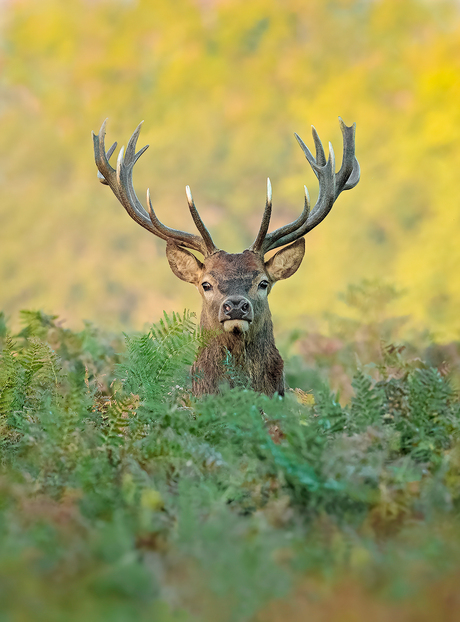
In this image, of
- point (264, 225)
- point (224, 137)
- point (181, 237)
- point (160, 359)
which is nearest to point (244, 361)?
point (264, 225)

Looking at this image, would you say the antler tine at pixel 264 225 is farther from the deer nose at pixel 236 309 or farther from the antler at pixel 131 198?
the deer nose at pixel 236 309

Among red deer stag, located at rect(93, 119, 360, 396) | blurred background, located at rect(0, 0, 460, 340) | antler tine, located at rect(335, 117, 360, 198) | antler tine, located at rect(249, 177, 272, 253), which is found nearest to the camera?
red deer stag, located at rect(93, 119, 360, 396)

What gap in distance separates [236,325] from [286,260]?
1318 mm

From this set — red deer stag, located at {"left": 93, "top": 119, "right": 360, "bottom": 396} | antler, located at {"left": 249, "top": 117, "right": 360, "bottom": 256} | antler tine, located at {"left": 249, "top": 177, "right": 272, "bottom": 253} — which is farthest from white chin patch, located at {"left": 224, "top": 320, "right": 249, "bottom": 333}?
antler, located at {"left": 249, "top": 117, "right": 360, "bottom": 256}

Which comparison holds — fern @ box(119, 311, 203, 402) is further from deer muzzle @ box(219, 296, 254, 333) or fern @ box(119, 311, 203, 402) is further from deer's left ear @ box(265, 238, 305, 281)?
deer's left ear @ box(265, 238, 305, 281)

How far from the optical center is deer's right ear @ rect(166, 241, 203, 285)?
692cm

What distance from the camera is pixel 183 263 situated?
698cm

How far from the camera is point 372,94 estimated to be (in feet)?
140

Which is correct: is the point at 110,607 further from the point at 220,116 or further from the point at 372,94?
the point at 220,116

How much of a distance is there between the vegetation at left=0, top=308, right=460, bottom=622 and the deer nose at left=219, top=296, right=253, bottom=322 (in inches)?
62.8

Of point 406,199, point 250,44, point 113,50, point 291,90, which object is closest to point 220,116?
point 291,90

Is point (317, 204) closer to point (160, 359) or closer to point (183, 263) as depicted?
point (183, 263)

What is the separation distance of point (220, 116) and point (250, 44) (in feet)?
26.0

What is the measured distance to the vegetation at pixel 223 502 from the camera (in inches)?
80.3
